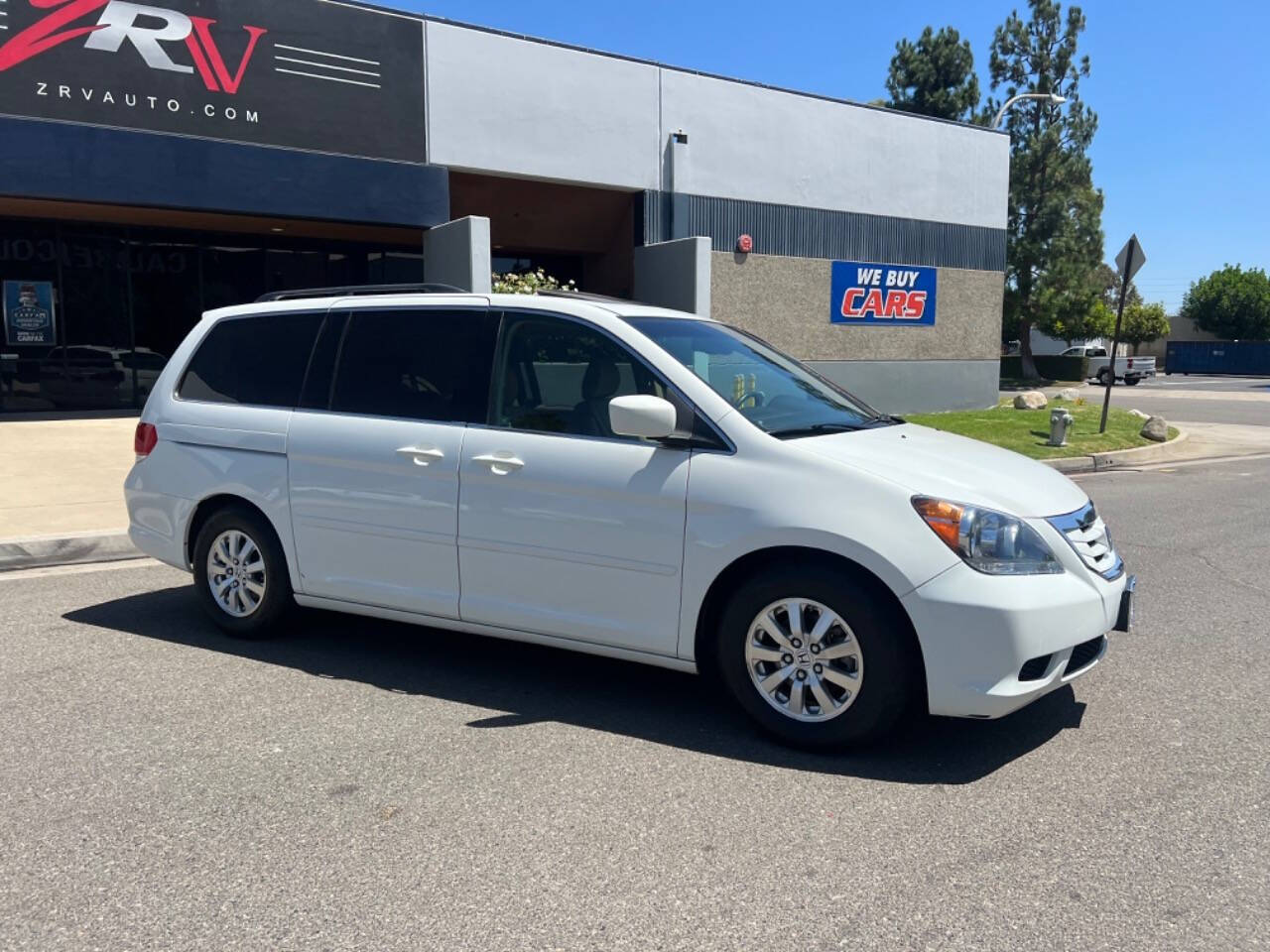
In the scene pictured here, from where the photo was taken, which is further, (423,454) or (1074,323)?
(1074,323)

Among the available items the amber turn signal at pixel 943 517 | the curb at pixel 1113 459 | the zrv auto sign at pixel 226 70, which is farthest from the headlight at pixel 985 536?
the zrv auto sign at pixel 226 70

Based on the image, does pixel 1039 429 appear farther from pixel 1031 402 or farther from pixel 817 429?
pixel 817 429

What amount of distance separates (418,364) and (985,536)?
9.26 ft

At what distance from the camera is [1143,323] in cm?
7225

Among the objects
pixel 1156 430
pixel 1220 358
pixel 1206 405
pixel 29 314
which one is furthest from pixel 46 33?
pixel 1220 358

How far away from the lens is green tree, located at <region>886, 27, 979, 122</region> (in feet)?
141

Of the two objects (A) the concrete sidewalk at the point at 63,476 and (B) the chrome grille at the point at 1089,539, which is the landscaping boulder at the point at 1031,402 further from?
(B) the chrome grille at the point at 1089,539

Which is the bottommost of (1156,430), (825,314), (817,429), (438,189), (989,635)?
(1156,430)

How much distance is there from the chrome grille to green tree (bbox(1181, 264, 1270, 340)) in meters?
79.0

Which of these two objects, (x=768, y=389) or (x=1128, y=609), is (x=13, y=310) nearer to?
(x=768, y=389)

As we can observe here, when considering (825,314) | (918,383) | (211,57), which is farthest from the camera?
(918,383)

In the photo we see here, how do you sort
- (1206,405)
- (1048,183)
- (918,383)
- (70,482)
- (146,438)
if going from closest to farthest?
1. (146,438)
2. (70,482)
3. (918,383)
4. (1206,405)
5. (1048,183)

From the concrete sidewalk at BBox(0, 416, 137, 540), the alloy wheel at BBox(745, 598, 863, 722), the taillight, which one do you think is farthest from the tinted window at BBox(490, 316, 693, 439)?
the concrete sidewalk at BBox(0, 416, 137, 540)

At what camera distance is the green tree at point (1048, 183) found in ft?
138
